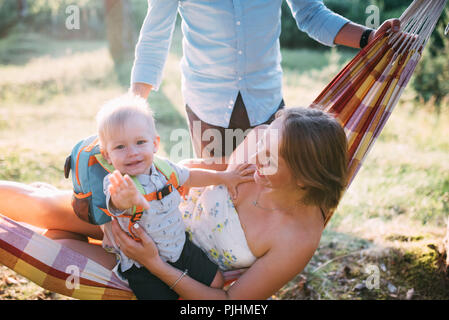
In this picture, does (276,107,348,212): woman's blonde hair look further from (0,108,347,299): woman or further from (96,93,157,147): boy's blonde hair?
(96,93,157,147): boy's blonde hair

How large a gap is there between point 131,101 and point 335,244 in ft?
6.20

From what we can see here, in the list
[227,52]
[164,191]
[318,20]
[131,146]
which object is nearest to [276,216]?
[164,191]

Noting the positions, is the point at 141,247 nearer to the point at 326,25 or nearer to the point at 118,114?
the point at 118,114

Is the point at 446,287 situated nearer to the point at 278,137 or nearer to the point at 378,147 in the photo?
the point at 278,137

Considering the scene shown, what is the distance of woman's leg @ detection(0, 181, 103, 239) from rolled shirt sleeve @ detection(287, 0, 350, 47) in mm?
1446

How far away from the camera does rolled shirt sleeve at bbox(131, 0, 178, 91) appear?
1.95 metres

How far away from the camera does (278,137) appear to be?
1.52 m

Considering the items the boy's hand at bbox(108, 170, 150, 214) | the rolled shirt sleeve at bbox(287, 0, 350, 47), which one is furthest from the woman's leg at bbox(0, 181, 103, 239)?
the rolled shirt sleeve at bbox(287, 0, 350, 47)

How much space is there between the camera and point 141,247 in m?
1.48

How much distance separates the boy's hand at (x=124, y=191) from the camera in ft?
4.06

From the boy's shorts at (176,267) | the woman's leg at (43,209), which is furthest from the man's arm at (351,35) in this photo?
the woman's leg at (43,209)

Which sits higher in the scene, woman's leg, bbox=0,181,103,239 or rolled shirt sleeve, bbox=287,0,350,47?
rolled shirt sleeve, bbox=287,0,350,47

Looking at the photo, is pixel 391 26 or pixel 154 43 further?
pixel 154 43

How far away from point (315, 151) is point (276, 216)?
287 millimetres
